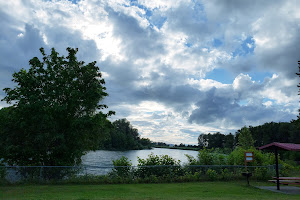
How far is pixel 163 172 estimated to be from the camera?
16312 millimetres

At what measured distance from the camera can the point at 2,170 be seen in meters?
14.1

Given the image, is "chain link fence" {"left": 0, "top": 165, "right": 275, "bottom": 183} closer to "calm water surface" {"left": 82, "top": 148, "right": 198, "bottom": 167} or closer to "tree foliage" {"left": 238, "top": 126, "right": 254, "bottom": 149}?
"calm water surface" {"left": 82, "top": 148, "right": 198, "bottom": 167}

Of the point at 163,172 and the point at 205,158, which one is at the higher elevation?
the point at 205,158

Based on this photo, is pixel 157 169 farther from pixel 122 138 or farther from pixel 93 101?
pixel 122 138

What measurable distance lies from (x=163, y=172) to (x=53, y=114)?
26.5ft

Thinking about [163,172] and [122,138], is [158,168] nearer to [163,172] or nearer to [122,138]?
[163,172]

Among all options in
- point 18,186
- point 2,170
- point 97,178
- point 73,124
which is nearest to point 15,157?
point 2,170

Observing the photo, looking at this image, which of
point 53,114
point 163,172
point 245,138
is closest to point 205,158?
point 163,172

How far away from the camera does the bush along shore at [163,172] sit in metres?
14.9

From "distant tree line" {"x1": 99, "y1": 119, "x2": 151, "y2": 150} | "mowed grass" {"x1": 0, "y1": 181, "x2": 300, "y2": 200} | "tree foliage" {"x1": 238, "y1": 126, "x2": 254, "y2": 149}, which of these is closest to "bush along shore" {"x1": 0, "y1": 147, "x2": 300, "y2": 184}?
"mowed grass" {"x1": 0, "y1": 181, "x2": 300, "y2": 200}

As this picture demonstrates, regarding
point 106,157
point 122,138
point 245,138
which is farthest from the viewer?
point 122,138

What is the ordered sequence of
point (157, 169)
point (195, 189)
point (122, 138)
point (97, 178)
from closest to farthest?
point (195, 189) < point (97, 178) < point (157, 169) < point (122, 138)

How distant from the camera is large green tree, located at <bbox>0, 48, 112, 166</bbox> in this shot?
15961 mm

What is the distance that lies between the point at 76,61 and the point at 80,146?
6.01 m
